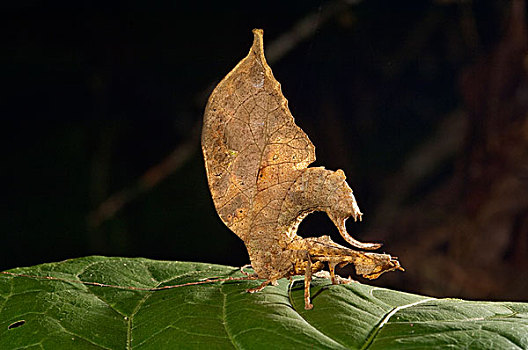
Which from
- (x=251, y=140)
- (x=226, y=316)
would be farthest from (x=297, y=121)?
(x=226, y=316)

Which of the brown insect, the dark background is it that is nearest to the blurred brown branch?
the dark background

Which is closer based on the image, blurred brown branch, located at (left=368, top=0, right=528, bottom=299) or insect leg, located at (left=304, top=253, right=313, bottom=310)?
insect leg, located at (left=304, top=253, right=313, bottom=310)

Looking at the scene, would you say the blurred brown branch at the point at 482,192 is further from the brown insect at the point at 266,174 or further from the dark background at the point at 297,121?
the brown insect at the point at 266,174

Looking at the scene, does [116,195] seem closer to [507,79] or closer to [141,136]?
[141,136]

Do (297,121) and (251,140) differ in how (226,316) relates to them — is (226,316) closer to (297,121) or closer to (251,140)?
(251,140)

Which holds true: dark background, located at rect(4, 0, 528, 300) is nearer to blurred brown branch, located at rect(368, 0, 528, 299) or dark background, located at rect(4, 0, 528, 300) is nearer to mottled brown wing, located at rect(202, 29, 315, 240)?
blurred brown branch, located at rect(368, 0, 528, 299)

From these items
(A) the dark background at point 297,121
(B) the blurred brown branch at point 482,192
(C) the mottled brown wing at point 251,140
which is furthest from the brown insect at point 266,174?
(B) the blurred brown branch at point 482,192

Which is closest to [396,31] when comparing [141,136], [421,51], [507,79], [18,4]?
[421,51]
